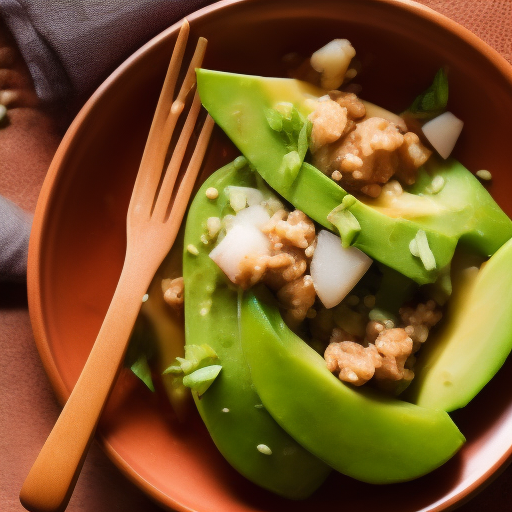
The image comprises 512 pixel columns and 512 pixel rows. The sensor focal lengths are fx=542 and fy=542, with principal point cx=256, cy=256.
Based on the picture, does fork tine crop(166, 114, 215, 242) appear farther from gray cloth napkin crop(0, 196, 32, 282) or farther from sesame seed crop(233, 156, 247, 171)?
gray cloth napkin crop(0, 196, 32, 282)

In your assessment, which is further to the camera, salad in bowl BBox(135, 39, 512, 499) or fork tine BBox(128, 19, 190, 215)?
fork tine BBox(128, 19, 190, 215)

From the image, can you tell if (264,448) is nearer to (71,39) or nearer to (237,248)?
(237,248)

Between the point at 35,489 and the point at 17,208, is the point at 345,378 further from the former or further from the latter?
the point at 17,208

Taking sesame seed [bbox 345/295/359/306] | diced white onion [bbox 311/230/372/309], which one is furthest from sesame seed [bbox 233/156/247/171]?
sesame seed [bbox 345/295/359/306]

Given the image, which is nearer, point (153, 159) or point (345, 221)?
point (345, 221)

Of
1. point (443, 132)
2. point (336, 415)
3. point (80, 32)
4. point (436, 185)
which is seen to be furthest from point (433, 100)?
point (80, 32)
